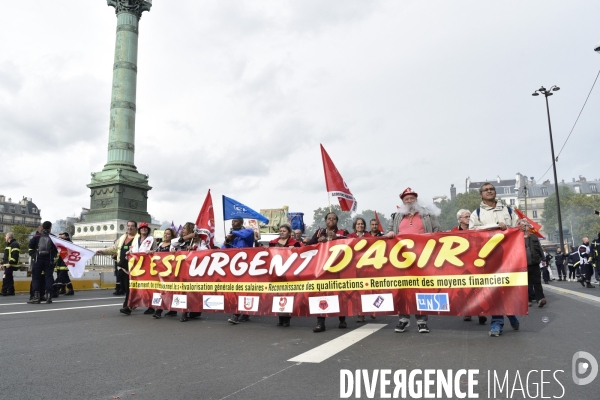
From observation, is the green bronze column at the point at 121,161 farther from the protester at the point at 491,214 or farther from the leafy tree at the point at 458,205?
the leafy tree at the point at 458,205

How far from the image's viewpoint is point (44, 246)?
11180 mm

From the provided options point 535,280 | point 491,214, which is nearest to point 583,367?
point 491,214

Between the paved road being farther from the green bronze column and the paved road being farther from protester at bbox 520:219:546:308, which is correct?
the green bronze column

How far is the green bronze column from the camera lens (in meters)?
29.3

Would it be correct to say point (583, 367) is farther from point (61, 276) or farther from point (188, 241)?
point (61, 276)

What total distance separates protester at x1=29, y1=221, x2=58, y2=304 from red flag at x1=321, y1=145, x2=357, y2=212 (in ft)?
22.7

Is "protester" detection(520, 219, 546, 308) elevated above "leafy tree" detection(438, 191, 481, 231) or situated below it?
below

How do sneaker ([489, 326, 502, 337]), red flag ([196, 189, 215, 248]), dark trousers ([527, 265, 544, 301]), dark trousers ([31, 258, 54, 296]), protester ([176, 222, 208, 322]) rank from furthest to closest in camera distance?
red flag ([196, 189, 215, 248]) < dark trousers ([31, 258, 54, 296]) < dark trousers ([527, 265, 544, 301]) < protester ([176, 222, 208, 322]) < sneaker ([489, 326, 502, 337])

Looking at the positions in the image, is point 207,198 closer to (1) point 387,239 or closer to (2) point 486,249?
(1) point 387,239

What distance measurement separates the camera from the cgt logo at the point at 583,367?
357 cm

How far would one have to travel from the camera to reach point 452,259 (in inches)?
234

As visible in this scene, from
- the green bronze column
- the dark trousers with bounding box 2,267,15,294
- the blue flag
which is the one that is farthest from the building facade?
the blue flag

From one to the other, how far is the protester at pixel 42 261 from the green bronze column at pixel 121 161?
58.8 feet

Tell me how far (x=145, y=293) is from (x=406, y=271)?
16.7 feet
